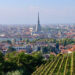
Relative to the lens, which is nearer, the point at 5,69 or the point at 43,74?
the point at 43,74

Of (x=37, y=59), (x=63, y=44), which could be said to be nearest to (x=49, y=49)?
(x=63, y=44)

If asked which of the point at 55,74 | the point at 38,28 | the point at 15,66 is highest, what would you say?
the point at 55,74

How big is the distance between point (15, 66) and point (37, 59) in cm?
203

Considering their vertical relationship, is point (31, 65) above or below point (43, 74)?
below

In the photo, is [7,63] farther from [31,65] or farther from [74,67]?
[74,67]

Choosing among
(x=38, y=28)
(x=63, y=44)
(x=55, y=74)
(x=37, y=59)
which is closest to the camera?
(x=55, y=74)

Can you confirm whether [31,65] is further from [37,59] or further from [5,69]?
[5,69]

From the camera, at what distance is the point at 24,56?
10.3m

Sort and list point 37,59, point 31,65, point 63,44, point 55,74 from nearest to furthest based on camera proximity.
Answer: point 55,74 < point 31,65 < point 37,59 < point 63,44

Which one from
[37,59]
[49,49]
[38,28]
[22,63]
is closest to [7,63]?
[22,63]

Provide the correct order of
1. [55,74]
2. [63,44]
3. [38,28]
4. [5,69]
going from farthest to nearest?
[38,28] < [63,44] < [5,69] < [55,74]

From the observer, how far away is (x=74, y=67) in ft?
21.0

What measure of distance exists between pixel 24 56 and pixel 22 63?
547 mm

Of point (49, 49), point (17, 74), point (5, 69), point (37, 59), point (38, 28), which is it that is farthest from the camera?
point (38, 28)
